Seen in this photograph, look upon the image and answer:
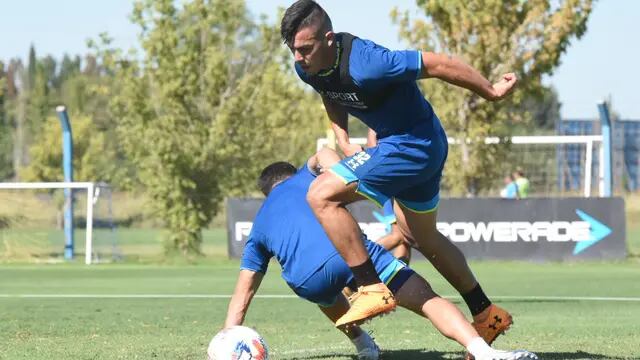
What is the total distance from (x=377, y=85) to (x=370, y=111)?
0.32 m

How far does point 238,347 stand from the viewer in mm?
7168

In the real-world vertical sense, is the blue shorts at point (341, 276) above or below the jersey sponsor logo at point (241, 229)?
above

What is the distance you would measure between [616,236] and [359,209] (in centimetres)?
494

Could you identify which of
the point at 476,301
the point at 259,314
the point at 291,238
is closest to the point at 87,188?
the point at 259,314

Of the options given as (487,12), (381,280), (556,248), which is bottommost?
(556,248)

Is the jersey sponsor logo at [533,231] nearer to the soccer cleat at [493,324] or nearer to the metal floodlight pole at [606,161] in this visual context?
the metal floodlight pole at [606,161]

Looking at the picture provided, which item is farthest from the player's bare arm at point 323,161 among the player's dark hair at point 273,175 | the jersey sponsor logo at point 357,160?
the jersey sponsor logo at point 357,160

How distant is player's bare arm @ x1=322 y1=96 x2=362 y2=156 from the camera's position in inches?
309

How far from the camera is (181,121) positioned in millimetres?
29328

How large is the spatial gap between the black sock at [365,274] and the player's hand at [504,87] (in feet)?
3.85

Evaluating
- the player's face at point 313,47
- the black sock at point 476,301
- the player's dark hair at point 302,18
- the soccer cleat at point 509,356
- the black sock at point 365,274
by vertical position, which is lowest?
the soccer cleat at point 509,356

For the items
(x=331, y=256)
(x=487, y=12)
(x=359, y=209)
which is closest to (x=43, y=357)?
(x=331, y=256)

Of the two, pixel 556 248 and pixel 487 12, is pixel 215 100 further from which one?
pixel 556 248

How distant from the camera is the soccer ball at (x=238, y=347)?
716 centimetres
